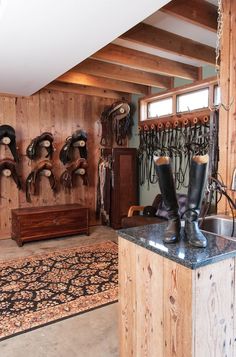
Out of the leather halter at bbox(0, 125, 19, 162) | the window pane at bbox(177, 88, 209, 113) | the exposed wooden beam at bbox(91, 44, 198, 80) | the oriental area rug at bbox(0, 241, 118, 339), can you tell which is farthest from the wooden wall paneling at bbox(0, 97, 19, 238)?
the window pane at bbox(177, 88, 209, 113)

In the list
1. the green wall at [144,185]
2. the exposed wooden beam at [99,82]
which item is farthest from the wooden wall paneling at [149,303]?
the exposed wooden beam at [99,82]

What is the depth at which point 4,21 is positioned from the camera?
2.10 m

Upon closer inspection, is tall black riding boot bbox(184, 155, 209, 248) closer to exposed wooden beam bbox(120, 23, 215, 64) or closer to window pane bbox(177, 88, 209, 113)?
exposed wooden beam bbox(120, 23, 215, 64)

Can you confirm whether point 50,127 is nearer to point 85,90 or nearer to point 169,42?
point 85,90

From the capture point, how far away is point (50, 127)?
204 inches

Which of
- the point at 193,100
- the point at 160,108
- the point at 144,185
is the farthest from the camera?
the point at 144,185

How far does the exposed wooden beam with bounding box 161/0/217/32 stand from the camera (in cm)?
250

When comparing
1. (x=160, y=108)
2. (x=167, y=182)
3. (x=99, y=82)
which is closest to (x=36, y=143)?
(x=99, y=82)

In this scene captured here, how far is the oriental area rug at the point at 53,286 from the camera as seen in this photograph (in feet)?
8.12

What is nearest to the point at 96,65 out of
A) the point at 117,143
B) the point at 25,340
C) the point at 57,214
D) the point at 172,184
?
the point at 117,143

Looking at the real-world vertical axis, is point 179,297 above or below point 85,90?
below

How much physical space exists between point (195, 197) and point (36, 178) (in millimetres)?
4182

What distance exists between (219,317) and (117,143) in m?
4.81

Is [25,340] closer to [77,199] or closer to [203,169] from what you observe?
[203,169]
